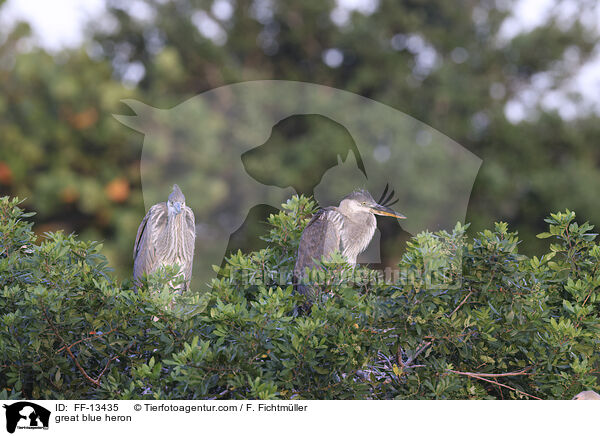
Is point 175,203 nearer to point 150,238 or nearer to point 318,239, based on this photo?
point 150,238

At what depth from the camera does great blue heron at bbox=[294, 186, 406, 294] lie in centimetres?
290

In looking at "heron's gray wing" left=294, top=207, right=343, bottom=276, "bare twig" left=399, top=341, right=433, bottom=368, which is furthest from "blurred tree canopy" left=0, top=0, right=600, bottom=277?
"bare twig" left=399, top=341, right=433, bottom=368

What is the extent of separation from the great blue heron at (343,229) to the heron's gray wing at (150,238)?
2.30 ft

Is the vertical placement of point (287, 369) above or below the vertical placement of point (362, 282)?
below

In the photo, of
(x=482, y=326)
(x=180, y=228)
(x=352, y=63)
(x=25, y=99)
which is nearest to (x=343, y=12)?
(x=352, y=63)

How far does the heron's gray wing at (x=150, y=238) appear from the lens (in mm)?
3051

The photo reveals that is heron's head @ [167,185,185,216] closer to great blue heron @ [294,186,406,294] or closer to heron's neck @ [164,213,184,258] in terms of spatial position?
heron's neck @ [164,213,184,258]

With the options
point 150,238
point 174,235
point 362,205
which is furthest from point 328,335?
point 150,238

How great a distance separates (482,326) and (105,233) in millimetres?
6771

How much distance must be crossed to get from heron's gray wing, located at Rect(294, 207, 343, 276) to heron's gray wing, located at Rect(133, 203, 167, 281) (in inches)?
27.6

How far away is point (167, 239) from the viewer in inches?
119

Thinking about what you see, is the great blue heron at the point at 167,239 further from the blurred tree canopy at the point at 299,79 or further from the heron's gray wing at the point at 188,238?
the blurred tree canopy at the point at 299,79

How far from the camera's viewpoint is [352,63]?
972cm

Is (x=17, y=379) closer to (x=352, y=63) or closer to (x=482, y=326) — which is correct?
(x=482, y=326)
